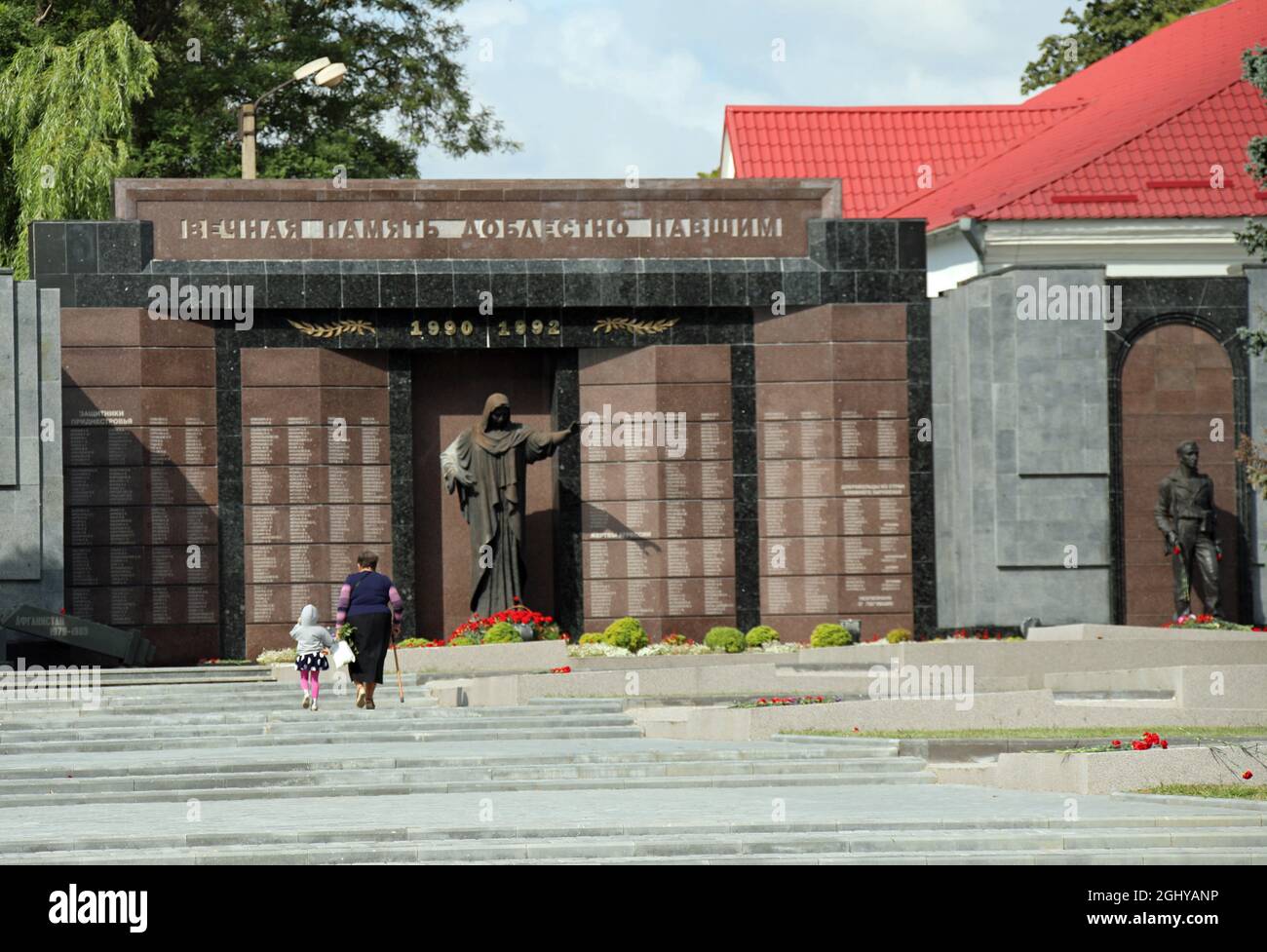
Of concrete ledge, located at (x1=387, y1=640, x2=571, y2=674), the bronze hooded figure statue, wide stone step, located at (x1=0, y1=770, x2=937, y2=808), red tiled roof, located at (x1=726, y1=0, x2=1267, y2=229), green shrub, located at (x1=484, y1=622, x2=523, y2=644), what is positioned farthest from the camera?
red tiled roof, located at (x1=726, y1=0, x2=1267, y2=229)

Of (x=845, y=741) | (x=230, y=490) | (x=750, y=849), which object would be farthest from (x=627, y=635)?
(x=750, y=849)

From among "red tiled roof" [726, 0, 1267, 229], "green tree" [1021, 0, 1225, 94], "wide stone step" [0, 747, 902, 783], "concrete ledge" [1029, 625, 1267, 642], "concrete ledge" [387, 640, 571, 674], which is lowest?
"wide stone step" [0, 747, 902, 783]

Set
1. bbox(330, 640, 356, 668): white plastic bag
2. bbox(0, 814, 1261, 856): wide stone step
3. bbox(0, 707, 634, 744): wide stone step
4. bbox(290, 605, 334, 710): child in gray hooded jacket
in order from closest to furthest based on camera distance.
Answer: bbox(0, 814, 1261, 856): wide stone step < bbox(0, 707, 634, 744): wide stone step < bbox(330, 640, 356, 668): white plastic bag < bbox(290, 605, 334, 710): child in gray hooded jacket

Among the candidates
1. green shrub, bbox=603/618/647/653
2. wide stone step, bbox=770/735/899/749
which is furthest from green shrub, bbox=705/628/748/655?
wide stone step, bbox=770/735/899/749

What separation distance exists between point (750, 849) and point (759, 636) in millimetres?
15402

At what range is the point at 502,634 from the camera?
28.2 meters

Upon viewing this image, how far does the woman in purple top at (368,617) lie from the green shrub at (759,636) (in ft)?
26.5

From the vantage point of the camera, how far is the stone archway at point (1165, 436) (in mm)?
30719

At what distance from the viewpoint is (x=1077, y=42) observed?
53.3 meters

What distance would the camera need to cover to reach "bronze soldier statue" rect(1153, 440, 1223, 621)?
2995 centimetres

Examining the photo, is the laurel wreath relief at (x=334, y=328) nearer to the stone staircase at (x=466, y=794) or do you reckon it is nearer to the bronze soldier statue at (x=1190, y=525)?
the stone staircase at (x=466, y=794)

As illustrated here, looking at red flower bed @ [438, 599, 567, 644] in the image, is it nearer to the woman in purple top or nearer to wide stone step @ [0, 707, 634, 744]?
wide stone step @ [0, 707, 634, 744]

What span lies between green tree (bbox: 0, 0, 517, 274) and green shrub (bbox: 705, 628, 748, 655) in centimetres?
1487

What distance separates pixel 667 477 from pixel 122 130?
48.3ft
